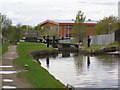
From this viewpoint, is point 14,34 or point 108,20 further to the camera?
point 108,20

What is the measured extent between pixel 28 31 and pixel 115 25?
46334 mm

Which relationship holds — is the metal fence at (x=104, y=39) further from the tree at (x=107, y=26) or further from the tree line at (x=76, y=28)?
the tree at (x=107, y=26)

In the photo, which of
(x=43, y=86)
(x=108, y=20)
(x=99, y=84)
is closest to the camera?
(x=43, y=86)

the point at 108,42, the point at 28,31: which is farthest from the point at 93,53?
the point at 28,31

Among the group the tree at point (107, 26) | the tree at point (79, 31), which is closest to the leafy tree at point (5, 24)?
the tree at point (79, 31)

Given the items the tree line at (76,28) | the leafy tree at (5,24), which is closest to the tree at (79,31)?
the tree line at (76,28)

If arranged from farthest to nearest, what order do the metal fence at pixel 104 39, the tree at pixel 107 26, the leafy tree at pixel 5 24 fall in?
1. the tree at pixel 107 26
2. the metal fence at pixel 104 39
3. the leafy tree at pixel 5 24

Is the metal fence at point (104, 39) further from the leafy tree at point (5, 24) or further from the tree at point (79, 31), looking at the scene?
the leafy tree at point (5, 24)

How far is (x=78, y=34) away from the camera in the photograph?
57969 mm

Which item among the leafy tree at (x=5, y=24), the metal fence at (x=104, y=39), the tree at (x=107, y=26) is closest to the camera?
the leafy tree at (x=5, y=24)

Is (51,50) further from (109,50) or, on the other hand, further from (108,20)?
(108,20)

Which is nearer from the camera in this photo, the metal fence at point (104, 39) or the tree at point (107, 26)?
the metal fence at point (104, 39)

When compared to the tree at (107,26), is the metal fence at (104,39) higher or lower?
lower

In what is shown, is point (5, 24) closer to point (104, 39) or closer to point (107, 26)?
point (104, 39)
